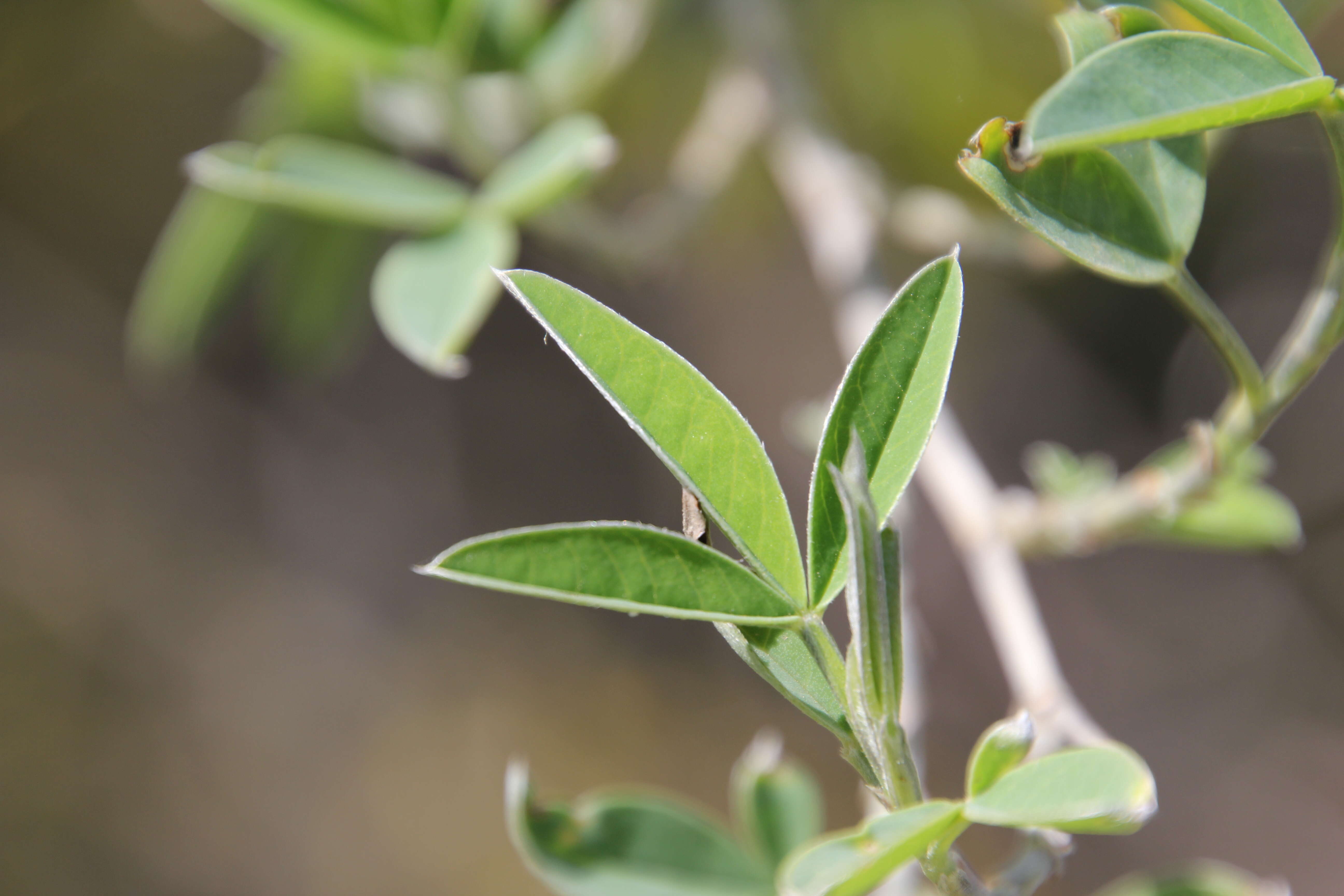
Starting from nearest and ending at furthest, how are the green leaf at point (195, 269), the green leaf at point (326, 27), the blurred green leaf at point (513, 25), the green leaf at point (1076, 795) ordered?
the green leaf at point (1076, 795), the green leaf at point (326, 27), the blurred green leaf at point (513, 25), the green leaf at point (195, 269)

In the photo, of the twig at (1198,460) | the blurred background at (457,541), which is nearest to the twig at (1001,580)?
the twig at (1198,460)

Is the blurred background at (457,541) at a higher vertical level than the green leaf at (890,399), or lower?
lower

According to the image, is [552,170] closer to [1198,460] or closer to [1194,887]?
[1198,460]

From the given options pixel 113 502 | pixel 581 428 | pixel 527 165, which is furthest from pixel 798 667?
pixel 113 502

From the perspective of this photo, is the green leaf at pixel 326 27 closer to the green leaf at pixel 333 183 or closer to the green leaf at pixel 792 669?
the green leaf at pixel 333 183

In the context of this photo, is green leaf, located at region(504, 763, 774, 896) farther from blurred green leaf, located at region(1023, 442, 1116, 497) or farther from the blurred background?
the blurred background

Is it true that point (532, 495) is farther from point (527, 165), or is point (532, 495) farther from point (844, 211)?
point (527, 165)
